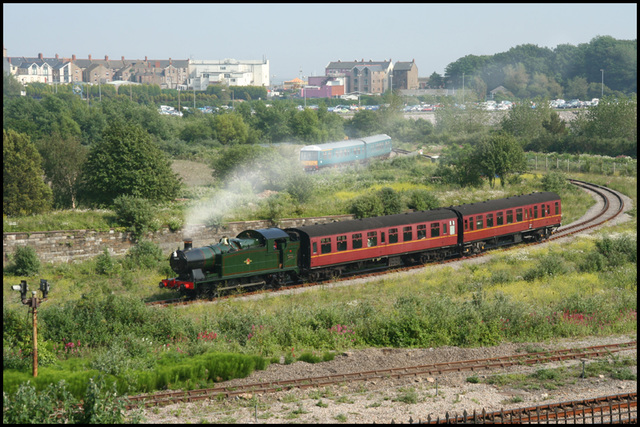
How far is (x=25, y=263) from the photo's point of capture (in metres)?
34.2

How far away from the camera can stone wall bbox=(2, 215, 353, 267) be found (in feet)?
117

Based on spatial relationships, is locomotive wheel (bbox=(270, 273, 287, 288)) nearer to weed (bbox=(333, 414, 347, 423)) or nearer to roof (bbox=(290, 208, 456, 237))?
roof (bbox=(290, 208, 456, 237))

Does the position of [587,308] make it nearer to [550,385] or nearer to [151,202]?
[550,385]

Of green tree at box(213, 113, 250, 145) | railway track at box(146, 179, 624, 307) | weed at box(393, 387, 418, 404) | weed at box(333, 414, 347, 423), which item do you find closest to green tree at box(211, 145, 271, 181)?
railway track at box(146, 179, 624, 307)

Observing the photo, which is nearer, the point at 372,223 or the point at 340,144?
the point at 372,223

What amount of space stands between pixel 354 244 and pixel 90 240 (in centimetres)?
1504

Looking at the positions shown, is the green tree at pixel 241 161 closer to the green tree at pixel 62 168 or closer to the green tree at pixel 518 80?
the green tree at pixel 62 168

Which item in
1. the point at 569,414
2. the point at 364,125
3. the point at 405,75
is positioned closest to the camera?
the point at 569,414

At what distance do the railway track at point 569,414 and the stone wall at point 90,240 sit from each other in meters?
24.7

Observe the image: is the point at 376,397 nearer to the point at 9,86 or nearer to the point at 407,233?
the point at 407,233

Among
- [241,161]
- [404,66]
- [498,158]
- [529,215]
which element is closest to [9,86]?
[241,161]

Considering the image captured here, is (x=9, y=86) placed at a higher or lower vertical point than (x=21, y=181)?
higher

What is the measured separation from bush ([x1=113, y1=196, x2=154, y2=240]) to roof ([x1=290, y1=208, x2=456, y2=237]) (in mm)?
10308

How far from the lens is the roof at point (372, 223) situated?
104 feet
